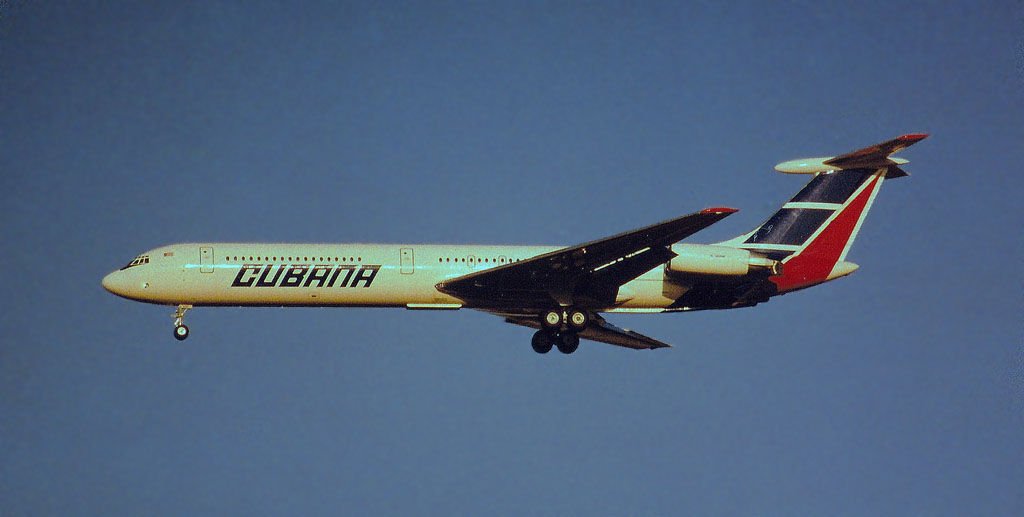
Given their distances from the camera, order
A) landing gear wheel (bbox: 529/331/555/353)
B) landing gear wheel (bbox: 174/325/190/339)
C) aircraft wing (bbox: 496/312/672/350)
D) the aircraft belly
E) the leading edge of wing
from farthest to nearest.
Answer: aircraft wing (bbox: 496/312/672/350) → landing gear wheel (bbox: 529/331/555/353) → the aircraft belly → landing gear wheel (bbox: 174/325/190/339) → the leading edge of wing

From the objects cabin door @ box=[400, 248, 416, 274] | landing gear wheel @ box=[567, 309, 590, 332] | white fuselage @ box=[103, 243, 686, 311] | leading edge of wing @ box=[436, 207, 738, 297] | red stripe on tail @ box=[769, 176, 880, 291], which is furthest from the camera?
red stripe on tail @ box=[769, 176, 880, 291]

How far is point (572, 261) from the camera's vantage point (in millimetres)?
35688

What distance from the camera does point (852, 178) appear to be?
38.8 meters

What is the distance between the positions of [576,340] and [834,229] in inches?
342

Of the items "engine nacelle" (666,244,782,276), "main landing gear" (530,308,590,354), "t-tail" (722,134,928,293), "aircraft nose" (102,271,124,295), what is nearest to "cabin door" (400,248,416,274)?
"main landing gear" (530,308,590,354)

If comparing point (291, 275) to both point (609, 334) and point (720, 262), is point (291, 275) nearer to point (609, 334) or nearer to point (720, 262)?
point (609, 334)

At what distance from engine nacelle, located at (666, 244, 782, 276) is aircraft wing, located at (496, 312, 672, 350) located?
422 cm

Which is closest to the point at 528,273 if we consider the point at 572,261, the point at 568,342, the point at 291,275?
the point at 572,261

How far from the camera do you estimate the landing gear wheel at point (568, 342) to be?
125ft

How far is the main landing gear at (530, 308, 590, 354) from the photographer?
3756 centimetres

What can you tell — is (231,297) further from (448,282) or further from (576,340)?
(576,340)

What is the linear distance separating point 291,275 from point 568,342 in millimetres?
8681

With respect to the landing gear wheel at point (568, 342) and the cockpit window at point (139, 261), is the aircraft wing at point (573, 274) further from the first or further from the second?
the cockpit window at point (139, 261)

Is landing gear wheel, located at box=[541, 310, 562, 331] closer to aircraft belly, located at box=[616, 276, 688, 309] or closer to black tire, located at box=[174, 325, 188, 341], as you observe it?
aircraft belly, located at box=[616, 276, 688, 309]
